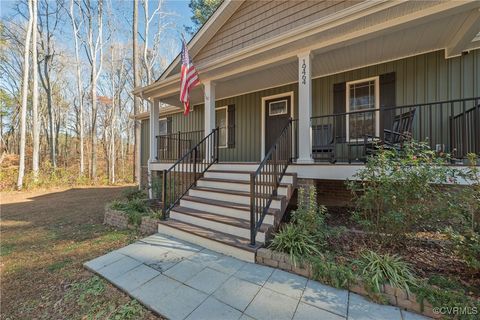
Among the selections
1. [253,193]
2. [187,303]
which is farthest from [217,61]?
[187,303]

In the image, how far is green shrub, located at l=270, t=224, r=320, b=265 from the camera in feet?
10.0

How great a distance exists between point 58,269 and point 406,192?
5105 millimetres

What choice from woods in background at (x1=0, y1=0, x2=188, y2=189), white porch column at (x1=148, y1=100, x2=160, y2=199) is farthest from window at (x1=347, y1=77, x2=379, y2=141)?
woods in background at (x1=0, y1=0, x2=188, y2=189)

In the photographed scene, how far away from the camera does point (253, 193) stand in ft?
11.0

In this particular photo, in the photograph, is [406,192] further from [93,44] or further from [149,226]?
[93,44]

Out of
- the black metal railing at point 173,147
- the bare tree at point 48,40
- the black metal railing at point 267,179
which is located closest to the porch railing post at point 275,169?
the black metal railing at point 267,179

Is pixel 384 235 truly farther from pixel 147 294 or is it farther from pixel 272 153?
pixel 147 294

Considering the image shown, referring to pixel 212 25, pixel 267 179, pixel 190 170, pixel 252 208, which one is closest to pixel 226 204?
pixel 267 179

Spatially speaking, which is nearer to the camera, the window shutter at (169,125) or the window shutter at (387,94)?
the window shutter at (387,94)

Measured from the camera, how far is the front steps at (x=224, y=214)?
3562 millimetres

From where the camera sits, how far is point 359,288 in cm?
253

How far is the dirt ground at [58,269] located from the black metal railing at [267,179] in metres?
1.78

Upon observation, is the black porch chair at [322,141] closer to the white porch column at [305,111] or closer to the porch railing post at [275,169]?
the white porch column at [305,111]

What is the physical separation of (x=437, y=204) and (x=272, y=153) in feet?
7.58
